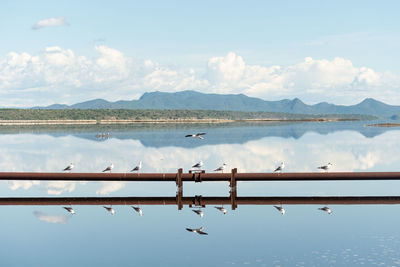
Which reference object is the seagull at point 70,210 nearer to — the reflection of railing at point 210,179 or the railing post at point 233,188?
the reflection of railing at point 210,179

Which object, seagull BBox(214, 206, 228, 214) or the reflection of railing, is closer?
seagull BBox(214, 206, 228, 214)

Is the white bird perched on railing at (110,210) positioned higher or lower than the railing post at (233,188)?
lower

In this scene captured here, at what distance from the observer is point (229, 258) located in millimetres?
20703

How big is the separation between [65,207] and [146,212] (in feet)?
14.6

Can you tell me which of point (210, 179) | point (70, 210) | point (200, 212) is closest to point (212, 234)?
point (200, 212)

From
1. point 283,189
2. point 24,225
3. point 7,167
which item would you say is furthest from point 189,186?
point 7,167

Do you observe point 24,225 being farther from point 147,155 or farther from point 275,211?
point 147,155

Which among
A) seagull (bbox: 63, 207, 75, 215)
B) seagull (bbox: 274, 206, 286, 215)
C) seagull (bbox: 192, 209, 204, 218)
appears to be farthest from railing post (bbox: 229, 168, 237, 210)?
seagull (bbox: 63, 207, 75, 215)

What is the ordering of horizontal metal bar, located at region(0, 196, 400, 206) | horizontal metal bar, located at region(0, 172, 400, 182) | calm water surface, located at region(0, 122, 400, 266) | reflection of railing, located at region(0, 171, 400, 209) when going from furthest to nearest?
1. horizontal metal bar, located at region(0, 196, 400, 206)
2. reflection of railing, located at region(0, 171, 400, 209)
3. horizontal metal bar, located at region(0, 172, 400, 182)
4. calm water surface, located at region(0, 122, 400, 266)

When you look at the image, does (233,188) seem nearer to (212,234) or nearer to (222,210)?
(222,210)

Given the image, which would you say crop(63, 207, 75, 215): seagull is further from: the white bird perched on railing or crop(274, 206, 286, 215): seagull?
crop(274, 206, 286, 215): seagull

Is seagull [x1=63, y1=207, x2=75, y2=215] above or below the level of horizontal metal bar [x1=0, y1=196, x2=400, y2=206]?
below

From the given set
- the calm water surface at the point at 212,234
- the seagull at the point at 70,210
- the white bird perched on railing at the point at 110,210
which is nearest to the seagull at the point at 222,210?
the calm water surface at the point at 212,234

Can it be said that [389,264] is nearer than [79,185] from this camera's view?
Yes
